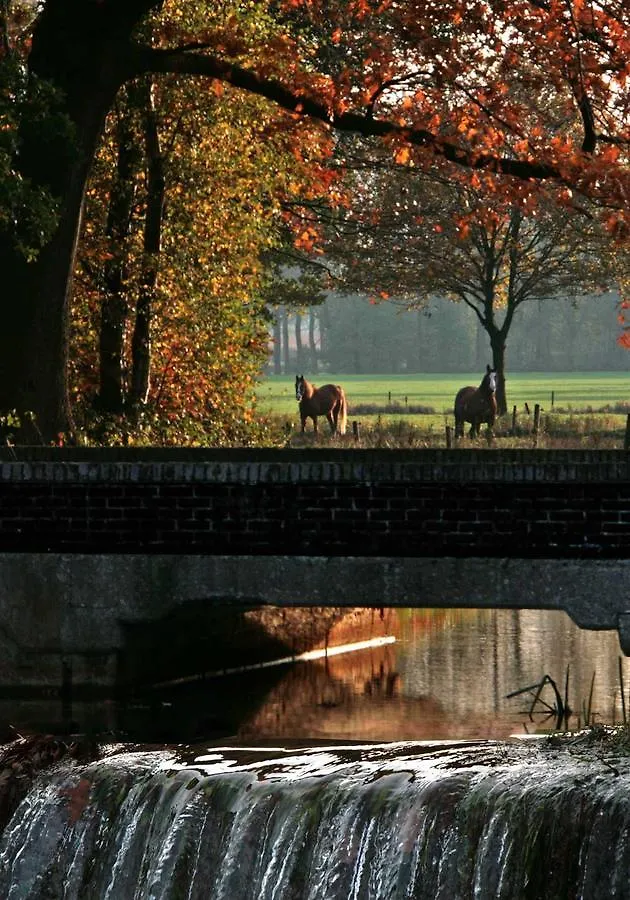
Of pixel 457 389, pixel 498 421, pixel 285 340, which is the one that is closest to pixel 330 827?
pixel 498 421

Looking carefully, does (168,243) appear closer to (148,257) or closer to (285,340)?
(148,257)

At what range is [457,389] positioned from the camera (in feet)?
365

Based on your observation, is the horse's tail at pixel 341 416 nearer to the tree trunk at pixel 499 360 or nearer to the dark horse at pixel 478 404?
the dark horse at pixel 478 404

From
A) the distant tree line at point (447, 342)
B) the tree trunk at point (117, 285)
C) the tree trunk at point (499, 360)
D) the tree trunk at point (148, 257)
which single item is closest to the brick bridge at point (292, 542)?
the tree trunk at point (117, 285)

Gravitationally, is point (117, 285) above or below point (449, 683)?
above

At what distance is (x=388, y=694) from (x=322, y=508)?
2.19 metres

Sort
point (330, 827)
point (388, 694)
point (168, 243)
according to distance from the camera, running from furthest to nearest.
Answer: point (168, 243), point (388, 694), point (330, 827)

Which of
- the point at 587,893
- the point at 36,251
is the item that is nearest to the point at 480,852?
the point at 587,893

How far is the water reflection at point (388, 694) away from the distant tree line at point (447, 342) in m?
127

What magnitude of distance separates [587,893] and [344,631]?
958 cm

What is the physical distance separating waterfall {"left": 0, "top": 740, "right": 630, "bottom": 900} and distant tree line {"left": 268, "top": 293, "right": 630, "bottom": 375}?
442 ft

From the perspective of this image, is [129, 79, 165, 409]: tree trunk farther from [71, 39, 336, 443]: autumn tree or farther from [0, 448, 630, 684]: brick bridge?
[0, 448, 630, 684]: brick bridge

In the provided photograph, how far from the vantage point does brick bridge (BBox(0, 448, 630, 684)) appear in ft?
44.3

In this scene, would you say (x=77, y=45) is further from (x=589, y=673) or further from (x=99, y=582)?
(x=589, y=673)
